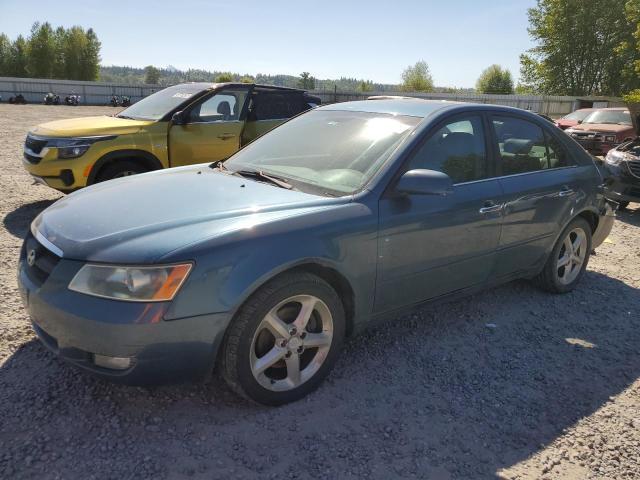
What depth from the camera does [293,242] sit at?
2637mm

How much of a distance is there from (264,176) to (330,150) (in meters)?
0.49

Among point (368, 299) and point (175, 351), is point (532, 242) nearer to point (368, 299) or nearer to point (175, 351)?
point (368, 299)

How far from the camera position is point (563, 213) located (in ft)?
14.3

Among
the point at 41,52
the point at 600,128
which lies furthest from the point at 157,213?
the point at 41,52

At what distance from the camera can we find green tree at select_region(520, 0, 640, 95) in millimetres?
37781

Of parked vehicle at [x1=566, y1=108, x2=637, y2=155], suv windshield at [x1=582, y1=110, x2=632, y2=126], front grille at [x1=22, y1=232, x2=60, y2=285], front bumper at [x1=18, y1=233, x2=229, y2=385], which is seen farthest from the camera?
suv windshield at [x1=582, y1=110, x2=632, y2=126]

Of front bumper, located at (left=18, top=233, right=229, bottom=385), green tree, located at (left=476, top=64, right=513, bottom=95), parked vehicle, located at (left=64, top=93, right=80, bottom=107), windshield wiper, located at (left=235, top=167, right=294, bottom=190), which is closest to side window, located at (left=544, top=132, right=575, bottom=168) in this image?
windshield wiper, located at (left=235, top=167, right=294, bottom=190)

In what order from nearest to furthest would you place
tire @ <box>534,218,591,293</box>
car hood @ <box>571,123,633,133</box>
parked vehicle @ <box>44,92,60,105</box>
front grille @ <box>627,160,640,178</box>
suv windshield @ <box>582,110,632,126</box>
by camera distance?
tire @ <box>534,218,591,293</box> < front grille @ <box>627,160,640,178</box> < car hood @ <box>571,123,633,133</box> < suv windshield @ <box>582,110,632,126</box> < parked vehicle @ <box>44,92,60,105</box>

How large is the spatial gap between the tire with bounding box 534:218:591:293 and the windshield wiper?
263 centimetres

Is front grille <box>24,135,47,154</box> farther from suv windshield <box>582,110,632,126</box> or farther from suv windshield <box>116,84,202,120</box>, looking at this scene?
suv windshield <box>582,110,632,126</box>

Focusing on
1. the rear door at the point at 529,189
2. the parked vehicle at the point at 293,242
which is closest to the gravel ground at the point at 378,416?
the parked vehicle at the point at 293,242

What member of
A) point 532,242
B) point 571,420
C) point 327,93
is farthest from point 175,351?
point 327,93

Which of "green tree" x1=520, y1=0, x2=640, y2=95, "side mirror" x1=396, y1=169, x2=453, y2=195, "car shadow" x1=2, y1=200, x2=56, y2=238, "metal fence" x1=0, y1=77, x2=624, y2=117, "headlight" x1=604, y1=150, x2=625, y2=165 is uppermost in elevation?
"green tree" x1=520, y1=0, x2=640, y2=95

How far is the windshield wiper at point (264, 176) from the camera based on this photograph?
3171 millimetres
